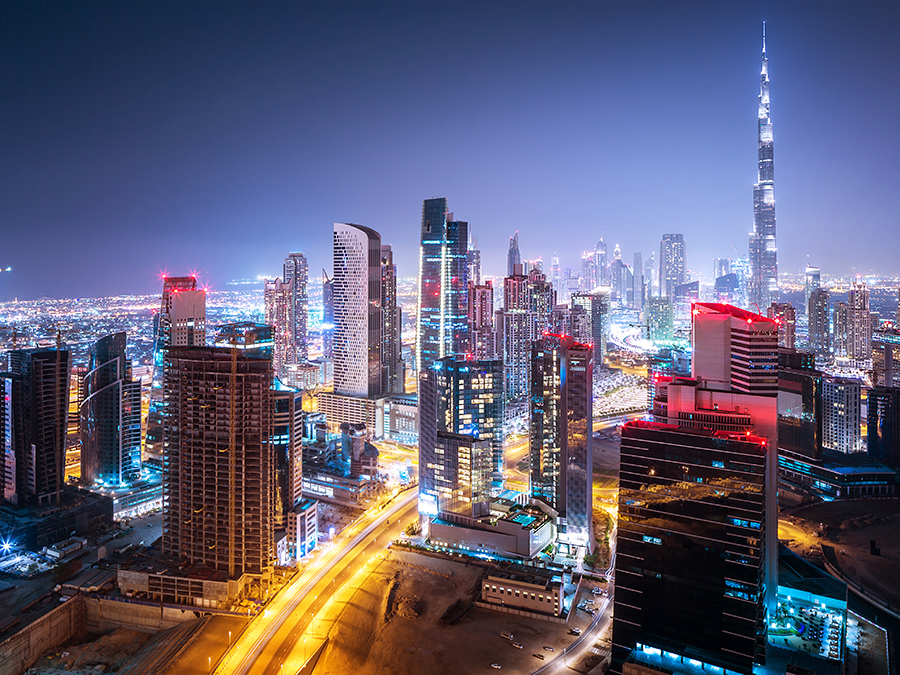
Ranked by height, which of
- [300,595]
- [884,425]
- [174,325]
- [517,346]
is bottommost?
[300,595]

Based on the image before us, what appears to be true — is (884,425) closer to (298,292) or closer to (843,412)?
(843,412)

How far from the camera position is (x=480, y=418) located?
114 ft

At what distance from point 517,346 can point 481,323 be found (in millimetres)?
4176

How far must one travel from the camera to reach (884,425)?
40531mm

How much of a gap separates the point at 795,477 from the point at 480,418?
20.9 meters

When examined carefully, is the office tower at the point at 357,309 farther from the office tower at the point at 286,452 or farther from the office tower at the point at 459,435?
the office tower at the point at 286,452

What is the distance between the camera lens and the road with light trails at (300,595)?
826 inches

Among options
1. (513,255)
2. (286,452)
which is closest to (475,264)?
(513,255)

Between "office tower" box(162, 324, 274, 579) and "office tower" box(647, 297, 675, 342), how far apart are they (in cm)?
6516

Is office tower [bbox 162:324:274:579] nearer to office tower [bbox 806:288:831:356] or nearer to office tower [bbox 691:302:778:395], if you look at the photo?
office tower [bbox 691:302:778:395]

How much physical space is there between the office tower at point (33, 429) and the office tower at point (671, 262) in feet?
266

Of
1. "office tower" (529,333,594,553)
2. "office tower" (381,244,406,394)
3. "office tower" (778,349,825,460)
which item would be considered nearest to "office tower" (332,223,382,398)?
"office tower" (381,244,406,394)

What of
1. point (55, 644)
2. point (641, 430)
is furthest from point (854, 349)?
point (55, 644)

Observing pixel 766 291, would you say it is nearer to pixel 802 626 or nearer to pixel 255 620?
pixel 802 626
